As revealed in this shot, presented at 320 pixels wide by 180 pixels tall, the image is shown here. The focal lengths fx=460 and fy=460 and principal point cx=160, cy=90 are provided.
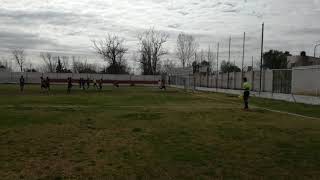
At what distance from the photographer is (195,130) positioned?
53.3 feet

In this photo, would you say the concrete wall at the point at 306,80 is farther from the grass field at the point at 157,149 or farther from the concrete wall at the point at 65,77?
the concrete wall at the point at 65,77

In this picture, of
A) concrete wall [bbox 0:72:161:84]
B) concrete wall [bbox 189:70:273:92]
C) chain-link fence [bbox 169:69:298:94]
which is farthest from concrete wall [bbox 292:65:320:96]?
concrete wall [bbox 0:72:161:84]

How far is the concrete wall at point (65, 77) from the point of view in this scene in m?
99.5

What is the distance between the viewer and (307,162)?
10578 mm

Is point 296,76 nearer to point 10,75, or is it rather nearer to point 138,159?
point 138,159

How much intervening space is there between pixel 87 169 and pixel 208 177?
258cm

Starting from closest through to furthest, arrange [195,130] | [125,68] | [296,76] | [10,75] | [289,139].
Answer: [289,139]
[195,130]
[296,76]
[10,75]
[125,68]

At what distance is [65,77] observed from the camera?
104125 mm

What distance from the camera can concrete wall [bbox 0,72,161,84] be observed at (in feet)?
327

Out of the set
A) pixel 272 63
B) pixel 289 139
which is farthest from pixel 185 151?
pixel 272 63

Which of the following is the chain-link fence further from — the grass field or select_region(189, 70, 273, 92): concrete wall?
the grass field

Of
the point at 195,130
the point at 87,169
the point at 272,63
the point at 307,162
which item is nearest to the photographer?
the point at 87,169

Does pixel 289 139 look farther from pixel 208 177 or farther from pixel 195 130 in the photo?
pixel 208 177

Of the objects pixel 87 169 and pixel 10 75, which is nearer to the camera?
pixel 87 169
